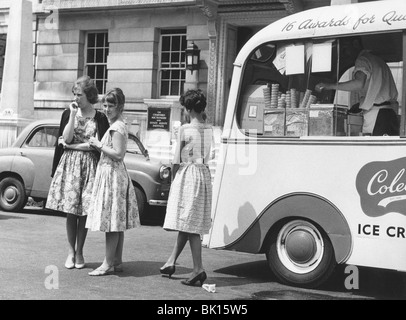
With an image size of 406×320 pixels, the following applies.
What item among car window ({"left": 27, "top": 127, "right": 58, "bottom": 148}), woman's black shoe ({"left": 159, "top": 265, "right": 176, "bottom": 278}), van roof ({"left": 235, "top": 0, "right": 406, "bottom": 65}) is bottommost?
woman's black shoe ({"left": 159, "top": 265, "right": 176, "bottom": 278})

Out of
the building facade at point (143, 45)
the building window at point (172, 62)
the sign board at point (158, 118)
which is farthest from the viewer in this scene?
the building window at point (172, 62)

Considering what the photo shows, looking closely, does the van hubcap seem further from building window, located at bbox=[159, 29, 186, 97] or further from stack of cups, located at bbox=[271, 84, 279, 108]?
building window, located at bbox=[159, 29, 186, 97]

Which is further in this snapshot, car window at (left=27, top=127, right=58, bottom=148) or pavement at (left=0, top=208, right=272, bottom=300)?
car window at (left=27, top=127, right=58, bottom=148)

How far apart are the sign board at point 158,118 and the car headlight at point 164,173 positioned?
28.8 feet

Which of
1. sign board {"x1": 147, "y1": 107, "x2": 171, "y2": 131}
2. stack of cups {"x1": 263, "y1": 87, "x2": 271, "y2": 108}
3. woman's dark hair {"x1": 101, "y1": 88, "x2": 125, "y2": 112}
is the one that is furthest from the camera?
sign board {"x1": 147, "y1": 107, "x2": 171, "y2": 131}

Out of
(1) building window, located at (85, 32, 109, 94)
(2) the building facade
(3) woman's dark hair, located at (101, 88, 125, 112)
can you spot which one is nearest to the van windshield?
(3) woman's dark hair, located at (101, 88, 125, 112)

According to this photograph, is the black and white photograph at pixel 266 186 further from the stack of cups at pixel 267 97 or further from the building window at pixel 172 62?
the building window at pixel 172 62

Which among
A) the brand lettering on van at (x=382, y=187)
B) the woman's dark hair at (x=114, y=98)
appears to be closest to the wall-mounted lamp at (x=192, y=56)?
the woman's dark hair at (x=114, y=98)

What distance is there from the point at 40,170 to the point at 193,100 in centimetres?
666

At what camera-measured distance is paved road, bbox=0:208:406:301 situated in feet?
20.6

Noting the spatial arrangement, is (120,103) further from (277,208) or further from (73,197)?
(277,208)

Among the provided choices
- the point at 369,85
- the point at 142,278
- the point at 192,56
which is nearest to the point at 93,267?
the point at 142,278

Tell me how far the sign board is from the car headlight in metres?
8.79

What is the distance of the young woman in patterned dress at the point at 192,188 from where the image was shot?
681cm
